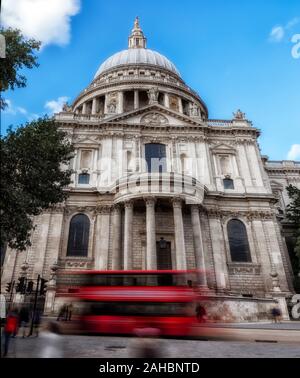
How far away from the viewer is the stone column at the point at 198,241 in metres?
22.4

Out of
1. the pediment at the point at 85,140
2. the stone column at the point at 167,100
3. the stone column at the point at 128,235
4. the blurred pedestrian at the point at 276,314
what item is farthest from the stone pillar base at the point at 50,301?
the stone column at the point at 167,100

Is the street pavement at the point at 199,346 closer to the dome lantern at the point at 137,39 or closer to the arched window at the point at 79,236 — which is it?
the arched window at the point at 79,236

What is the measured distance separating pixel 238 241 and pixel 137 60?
37.4 m

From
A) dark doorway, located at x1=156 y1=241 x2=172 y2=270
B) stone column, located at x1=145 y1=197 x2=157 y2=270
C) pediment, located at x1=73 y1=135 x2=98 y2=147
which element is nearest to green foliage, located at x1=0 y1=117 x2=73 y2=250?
stone column, located at x1=145 y1=197 x2=157 y2=270

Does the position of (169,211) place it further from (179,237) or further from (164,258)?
(164,258)

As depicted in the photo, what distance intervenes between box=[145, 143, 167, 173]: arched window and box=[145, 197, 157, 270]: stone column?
6.16 metres

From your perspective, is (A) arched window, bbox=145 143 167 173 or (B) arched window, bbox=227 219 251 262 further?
(A) arched window, bbox=145 143 167 173

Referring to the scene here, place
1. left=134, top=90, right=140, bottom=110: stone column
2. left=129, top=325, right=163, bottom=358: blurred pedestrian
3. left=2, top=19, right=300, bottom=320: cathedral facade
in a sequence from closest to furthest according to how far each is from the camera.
A: left=129, top=325, right=163, bottom=358: blurred pedestrian
left=2, top=19, right=300, bottom=320: cathedral facade
left=134, top=90, right=140, bottom=110: stone column

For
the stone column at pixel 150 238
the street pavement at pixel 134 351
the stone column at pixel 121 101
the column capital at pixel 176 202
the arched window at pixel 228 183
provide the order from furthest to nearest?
the stone column at pixel 121 101 < the arched window at pixel 228 183 < the column capital at pixel 176 202 < the stone column at pixel 150 238 < the street pavement at pixel 134 351

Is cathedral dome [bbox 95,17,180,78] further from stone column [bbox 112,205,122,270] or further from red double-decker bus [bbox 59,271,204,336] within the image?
red double-decker bus [bbox 59,271,204,336]

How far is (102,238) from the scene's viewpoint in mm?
24734

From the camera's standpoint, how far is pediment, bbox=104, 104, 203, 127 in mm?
31125

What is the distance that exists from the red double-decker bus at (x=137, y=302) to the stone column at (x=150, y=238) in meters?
7.51
